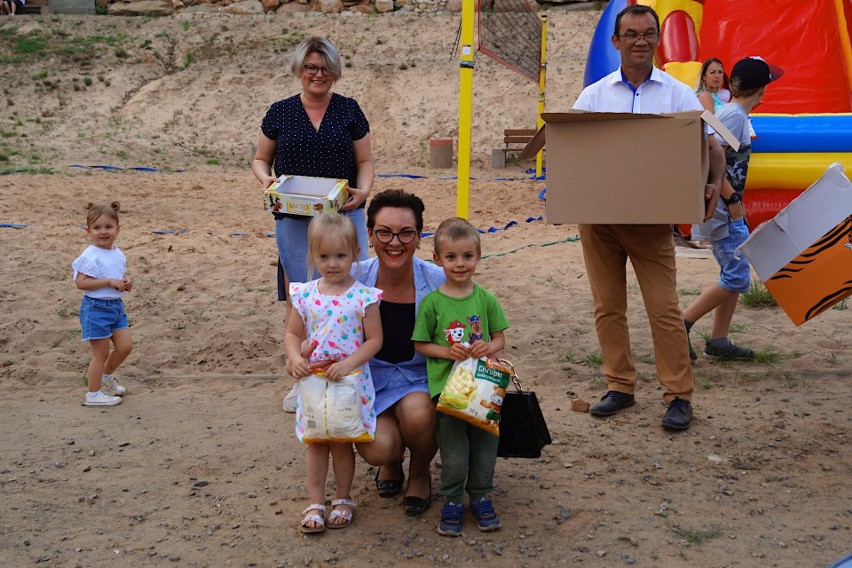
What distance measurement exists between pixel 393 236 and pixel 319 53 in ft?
4.50

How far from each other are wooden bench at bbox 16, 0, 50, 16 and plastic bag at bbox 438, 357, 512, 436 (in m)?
26.1

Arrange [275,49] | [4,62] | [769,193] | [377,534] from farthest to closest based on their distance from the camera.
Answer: [275,49] → [4,62] → [769,193] → [377,534]

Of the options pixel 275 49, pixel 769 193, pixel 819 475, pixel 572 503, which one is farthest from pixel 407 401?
pixel 275 49

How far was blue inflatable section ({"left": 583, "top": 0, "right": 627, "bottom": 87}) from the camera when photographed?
31.0 ft

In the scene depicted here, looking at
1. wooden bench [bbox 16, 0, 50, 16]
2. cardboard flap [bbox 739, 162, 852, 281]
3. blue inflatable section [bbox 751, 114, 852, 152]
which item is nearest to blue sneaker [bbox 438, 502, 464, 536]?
cardboard flap [bbox 739, 162, 852, 281]

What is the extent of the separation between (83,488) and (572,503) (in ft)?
6.64

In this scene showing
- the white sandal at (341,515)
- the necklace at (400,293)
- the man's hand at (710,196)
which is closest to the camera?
the white sandal at (341,515)

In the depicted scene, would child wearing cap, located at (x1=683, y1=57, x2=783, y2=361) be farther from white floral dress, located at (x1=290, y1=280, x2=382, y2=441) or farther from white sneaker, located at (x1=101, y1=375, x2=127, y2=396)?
white sneaker, located at (x1=101, y1=375, x2=127, y2=396)

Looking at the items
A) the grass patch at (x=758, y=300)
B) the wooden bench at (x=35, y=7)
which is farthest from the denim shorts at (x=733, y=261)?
the wooden bench at (x=35, y=7)

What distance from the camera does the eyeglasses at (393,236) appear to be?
10.4 feet

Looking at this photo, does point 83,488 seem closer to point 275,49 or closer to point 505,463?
point 505,463

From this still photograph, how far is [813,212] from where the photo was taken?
378 centimetres

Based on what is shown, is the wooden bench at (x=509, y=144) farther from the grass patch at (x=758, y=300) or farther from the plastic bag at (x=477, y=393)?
the plastic bag at (x=477, y=393)

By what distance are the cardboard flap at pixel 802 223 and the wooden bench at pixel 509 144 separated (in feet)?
38.4
